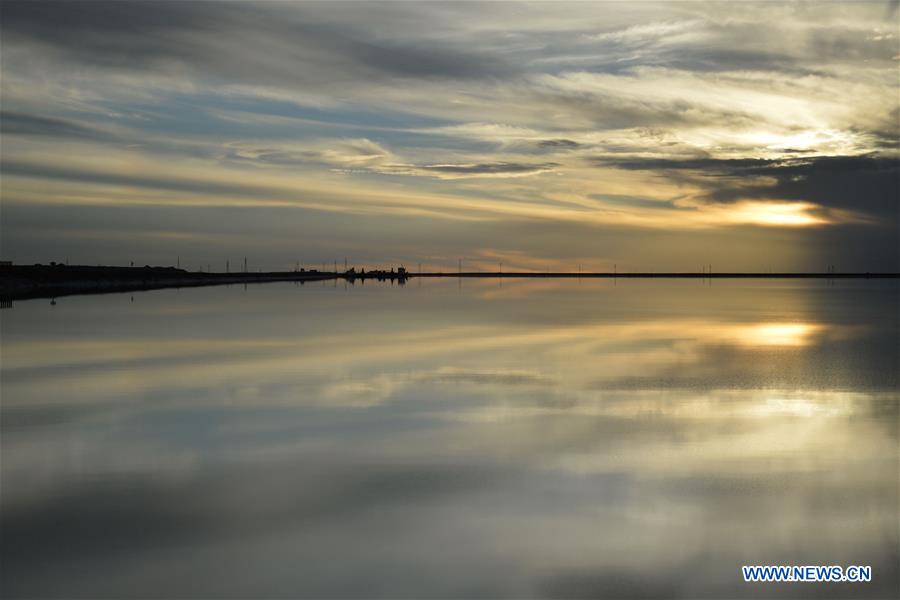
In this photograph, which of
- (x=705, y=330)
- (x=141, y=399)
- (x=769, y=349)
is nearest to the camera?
(x=141, y=399)

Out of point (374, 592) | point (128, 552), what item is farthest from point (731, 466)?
point (128, 552)

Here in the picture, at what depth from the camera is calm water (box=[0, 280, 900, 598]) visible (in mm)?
8789

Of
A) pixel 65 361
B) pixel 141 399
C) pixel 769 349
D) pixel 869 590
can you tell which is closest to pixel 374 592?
pixel 869 590

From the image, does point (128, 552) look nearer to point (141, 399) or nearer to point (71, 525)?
point (71, 525)

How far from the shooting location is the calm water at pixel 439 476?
28.8 feet

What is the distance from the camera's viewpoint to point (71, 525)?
10000 mm

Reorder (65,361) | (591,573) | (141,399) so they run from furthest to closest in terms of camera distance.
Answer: (65,361)
(141,399)
(591,573)

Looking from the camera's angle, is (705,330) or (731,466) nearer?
(731,466)

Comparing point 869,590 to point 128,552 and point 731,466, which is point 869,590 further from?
point 128,552

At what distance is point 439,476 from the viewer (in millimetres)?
12367

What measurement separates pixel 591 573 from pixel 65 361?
22.0 m

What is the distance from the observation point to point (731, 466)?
13070mm

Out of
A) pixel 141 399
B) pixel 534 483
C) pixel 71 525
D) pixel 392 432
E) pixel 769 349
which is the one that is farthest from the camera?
pixel 769 349

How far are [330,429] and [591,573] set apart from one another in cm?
796
